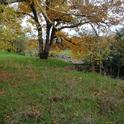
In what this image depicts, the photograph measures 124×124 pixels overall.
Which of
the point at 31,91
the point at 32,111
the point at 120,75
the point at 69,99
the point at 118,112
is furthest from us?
the point at 120,75

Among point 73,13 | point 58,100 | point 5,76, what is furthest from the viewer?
point 73,13

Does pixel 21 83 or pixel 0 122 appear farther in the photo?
pixel 21 83

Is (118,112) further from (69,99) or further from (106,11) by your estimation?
(106,11)

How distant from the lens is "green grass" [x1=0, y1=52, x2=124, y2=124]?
530 inches

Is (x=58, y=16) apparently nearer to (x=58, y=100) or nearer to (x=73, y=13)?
(x=73, y=13)

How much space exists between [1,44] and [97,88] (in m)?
7.25

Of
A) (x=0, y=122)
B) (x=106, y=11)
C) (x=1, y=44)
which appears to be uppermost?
(x=106, y=11)

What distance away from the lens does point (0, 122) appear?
42.5 ft

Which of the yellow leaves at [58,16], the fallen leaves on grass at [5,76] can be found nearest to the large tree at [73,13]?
the yellow leaves at [58,16]

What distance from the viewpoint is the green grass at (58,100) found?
13.5 meters

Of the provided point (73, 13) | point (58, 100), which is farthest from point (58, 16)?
point (58, 100)

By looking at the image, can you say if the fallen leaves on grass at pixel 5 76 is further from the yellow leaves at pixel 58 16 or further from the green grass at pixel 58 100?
the yellow leaves at pixel 58 16

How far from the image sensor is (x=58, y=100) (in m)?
15.8

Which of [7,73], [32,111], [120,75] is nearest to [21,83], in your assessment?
[7,73]
